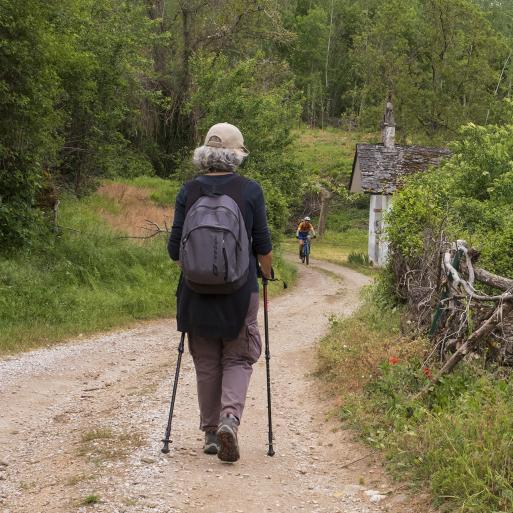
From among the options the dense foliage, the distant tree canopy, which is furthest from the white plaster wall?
the dense foliage

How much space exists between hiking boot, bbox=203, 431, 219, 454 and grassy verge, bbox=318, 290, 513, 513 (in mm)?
1278

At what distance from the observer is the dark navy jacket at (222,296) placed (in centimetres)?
527

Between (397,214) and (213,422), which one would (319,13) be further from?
(213,422)

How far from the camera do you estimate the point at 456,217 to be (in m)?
10.7

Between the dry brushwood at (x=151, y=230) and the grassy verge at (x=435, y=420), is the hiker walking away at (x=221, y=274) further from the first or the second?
the dry brushwood at (x=151, y=230)

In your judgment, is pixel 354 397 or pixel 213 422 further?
pixel 354 397

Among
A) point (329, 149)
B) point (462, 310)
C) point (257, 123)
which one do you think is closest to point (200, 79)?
point (257, 123)

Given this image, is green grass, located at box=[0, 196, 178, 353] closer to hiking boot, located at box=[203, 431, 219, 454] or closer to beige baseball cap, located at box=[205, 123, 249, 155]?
hiking boot, located at box=[203, 431, 219, 454]

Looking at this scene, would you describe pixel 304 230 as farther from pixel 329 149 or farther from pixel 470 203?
pixel 329 149

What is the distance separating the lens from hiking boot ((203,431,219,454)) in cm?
558

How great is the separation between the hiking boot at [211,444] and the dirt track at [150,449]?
6cm

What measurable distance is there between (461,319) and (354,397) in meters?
1.49

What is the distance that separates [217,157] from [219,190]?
0.26m

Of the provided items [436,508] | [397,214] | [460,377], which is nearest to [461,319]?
[460,377]
